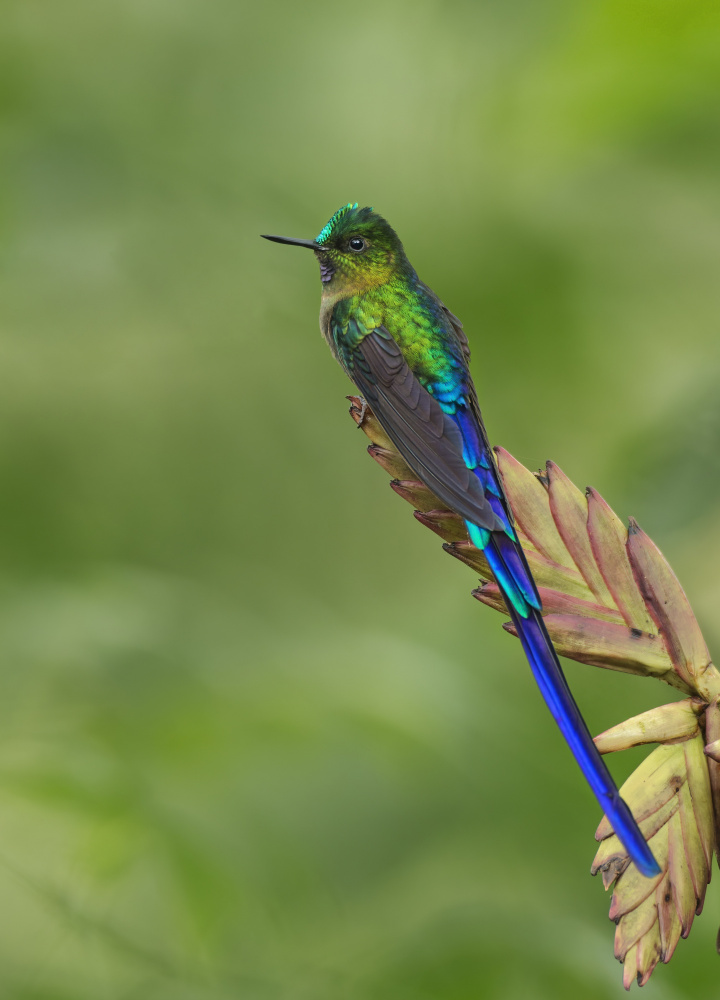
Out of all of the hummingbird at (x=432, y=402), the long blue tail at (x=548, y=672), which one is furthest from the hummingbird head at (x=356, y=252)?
the long blue tail at (x=548, y=672)

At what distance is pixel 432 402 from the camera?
0.43 meters

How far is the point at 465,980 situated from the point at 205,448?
1.52ft

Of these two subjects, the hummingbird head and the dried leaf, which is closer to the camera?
the dried leaf

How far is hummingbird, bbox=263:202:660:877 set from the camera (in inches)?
9.8

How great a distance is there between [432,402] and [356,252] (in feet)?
0.53

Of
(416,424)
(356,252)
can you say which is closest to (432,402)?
(416,424)

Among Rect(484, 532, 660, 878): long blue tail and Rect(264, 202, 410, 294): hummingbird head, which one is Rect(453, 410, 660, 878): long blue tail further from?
Rect(264, 202, 410, 294): hummingbird head

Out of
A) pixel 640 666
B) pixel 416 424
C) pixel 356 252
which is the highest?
pixel 356 252

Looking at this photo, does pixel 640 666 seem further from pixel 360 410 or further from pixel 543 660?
pixel 360 410

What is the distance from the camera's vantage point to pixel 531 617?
25cm

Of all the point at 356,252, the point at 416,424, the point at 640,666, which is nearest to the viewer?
the point at 640,666

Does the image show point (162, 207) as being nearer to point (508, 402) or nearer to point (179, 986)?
point (508, 402)

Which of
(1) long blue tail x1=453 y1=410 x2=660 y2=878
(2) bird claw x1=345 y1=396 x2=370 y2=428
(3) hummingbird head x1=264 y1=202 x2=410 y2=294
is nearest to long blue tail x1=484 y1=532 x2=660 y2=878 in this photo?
(1) long blue tail x1=453 y1=410 x2=660 y2=878

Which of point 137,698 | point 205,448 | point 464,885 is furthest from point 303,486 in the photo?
point 464,885
